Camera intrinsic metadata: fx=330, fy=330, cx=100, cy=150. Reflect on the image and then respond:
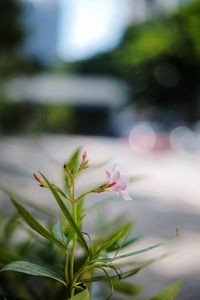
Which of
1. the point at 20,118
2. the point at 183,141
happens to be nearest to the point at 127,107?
the point at 20,118

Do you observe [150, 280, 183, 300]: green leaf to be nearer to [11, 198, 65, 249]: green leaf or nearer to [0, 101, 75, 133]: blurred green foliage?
[11, 198, 65, 249]: green leaf

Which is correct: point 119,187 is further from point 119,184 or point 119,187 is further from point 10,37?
point 10,37

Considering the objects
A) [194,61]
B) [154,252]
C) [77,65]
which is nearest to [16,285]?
[154,252]

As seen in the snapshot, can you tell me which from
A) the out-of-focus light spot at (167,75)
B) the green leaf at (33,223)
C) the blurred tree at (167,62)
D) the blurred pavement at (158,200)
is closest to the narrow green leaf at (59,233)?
the green leaf at (33,223)

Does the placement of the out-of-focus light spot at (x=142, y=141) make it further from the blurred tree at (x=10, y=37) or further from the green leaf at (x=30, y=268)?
the green leaf at (x=30, y=268)

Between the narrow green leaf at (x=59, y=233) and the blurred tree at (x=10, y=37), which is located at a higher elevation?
the blurred tree at (x=10, y=37)

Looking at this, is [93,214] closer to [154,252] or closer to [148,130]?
[154,252]
